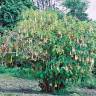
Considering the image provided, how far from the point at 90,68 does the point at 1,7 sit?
13.0 metres

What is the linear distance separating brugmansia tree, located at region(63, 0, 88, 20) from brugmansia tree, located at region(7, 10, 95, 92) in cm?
1542

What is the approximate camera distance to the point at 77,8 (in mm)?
32875

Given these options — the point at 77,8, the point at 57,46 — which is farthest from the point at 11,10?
the point at 57,46

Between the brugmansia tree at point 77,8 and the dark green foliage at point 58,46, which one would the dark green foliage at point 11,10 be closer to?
the brugmansia tree at point 77,8

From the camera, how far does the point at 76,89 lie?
20.3 metres

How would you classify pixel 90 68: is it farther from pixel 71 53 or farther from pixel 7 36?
pixel 7 36

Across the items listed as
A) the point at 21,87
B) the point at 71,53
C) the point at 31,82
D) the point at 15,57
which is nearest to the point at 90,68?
the point at 71,53

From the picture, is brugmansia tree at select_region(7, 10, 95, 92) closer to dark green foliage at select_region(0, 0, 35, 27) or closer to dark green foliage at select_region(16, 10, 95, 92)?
dark green foliage at select_region(16, 10, 95, 92)

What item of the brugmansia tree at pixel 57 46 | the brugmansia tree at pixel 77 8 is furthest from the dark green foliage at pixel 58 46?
the brugmansia tree at pixel 77 8

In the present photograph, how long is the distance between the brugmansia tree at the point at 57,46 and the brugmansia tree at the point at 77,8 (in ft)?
50.6

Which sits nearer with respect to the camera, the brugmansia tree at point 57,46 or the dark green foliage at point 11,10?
the brugmansia tree at point 57,46

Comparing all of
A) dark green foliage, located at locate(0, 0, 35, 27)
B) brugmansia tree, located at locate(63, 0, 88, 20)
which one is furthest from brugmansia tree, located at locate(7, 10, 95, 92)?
brugmansia tree, located at locate(63, 0, 88, 20)

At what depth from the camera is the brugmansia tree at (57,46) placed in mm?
16594

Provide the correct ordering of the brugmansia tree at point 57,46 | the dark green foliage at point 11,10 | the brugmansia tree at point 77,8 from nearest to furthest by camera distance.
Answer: the brugmansia tree at point 57,46 → the dark green foliage at point 11,10 → the brugmansia tree at point 77,8
